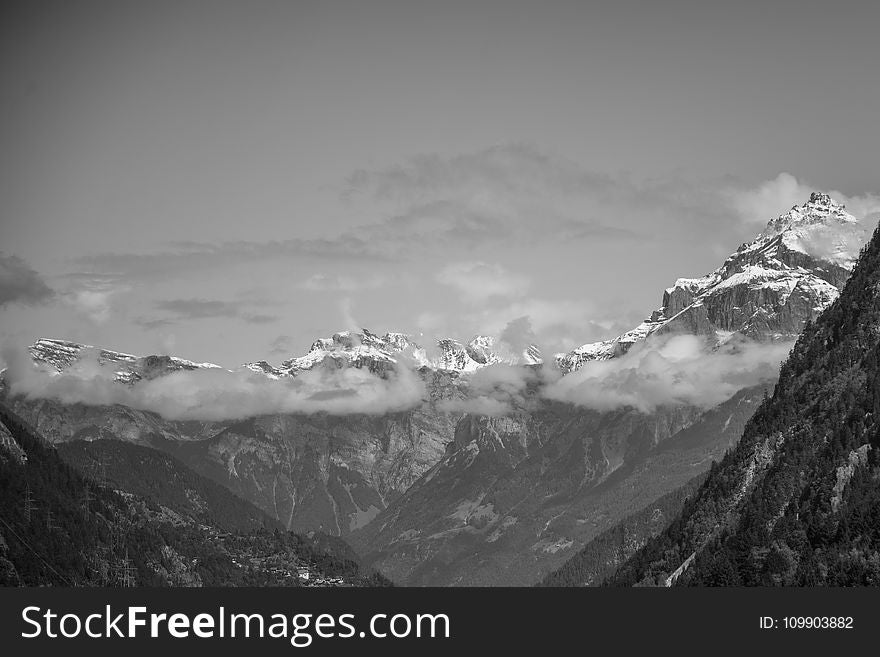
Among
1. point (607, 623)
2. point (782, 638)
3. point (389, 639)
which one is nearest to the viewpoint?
point (389, 639)

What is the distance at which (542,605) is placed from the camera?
636 ft

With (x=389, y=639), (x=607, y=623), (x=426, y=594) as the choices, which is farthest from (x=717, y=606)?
(x=389, y=639)

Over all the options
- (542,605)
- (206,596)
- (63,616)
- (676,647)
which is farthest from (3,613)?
(676,647)

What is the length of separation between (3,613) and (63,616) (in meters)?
13.3

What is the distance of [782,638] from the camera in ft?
557

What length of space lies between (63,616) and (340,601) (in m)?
39.7

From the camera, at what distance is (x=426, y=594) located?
183750 mm

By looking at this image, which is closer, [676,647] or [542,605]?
[676,647]

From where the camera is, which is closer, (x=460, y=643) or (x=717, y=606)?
(x=460, y=643)

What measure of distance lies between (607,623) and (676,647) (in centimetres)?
1724

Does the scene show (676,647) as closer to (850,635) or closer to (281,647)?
(850,635)

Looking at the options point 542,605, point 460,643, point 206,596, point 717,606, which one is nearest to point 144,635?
point 206,596

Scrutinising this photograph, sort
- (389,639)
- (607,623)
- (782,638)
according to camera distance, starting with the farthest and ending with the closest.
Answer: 1. (607,623)
2. (782,638)
3. (389,639)

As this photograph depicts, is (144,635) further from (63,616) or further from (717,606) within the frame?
(717,606)
